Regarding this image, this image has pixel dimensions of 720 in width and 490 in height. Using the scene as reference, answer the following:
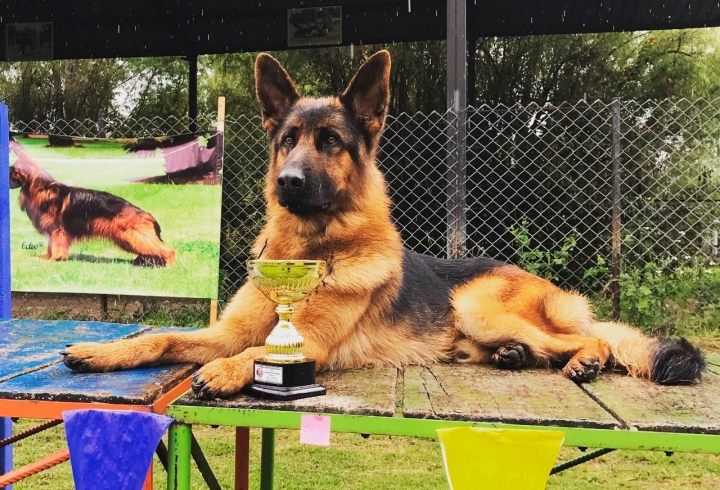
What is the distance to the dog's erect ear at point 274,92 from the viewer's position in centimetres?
245

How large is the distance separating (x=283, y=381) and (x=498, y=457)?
628mm

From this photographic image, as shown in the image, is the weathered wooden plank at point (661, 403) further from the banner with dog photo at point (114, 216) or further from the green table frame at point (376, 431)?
the banner with dog photo at point (114, 216)

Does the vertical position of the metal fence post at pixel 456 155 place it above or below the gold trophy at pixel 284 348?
above

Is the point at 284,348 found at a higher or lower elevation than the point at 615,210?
lower

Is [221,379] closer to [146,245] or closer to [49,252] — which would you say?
[146,245]

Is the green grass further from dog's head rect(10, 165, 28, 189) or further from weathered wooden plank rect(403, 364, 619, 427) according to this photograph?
dog's head rect(10, 165, 28, 189)

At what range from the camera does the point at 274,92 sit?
2.50 meters

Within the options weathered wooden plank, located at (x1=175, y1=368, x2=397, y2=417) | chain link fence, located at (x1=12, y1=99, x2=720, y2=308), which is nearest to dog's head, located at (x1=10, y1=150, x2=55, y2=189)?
chain link fence, located at (x1=12, y1=99, x2=720, y2=308)

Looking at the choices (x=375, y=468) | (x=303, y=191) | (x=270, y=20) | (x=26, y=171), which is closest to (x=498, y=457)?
(x=303, y=191)

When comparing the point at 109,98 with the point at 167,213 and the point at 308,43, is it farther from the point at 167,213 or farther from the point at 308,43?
the point at 167,213

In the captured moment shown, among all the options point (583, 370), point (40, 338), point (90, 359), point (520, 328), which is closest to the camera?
point (90, 359)

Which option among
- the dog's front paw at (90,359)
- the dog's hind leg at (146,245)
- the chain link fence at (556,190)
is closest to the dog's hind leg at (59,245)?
the dog's hind leg at (146,245)

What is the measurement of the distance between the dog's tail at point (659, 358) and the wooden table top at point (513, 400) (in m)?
0.05

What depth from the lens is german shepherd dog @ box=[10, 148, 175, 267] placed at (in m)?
5.16
